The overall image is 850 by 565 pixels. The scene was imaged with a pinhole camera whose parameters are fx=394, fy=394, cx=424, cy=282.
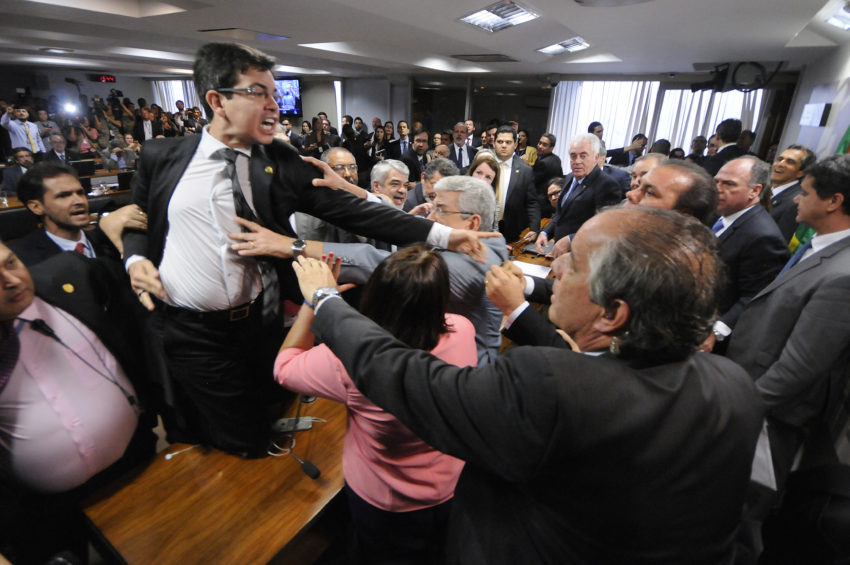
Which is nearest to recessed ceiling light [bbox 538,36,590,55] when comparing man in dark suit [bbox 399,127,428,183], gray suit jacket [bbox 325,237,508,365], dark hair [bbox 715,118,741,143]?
dark hair [bbox 715,118,741,143]

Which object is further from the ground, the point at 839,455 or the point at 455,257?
the point at 455,257

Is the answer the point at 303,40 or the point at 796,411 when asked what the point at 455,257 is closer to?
the point at 796,411

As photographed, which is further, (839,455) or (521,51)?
(521,51)

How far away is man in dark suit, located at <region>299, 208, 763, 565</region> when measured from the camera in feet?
2.01

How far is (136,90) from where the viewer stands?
1551 centimetres

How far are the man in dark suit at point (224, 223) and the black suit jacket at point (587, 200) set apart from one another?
2383mm

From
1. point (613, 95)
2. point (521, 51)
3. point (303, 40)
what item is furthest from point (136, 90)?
point (613, 95)

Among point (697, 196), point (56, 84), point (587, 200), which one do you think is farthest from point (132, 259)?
point (56, 84)

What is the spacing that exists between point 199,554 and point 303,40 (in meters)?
7.19

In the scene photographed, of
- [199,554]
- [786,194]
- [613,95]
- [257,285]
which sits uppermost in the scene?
[613,95]

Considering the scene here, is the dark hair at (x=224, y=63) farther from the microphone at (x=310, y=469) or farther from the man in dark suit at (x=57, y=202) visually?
the microphone at (x=310, y=469)

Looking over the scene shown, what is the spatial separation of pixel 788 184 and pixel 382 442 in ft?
13.6

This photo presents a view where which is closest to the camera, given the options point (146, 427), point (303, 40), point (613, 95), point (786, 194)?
point (146, 427)

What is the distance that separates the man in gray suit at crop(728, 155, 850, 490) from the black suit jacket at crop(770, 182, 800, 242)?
1.68 metres
